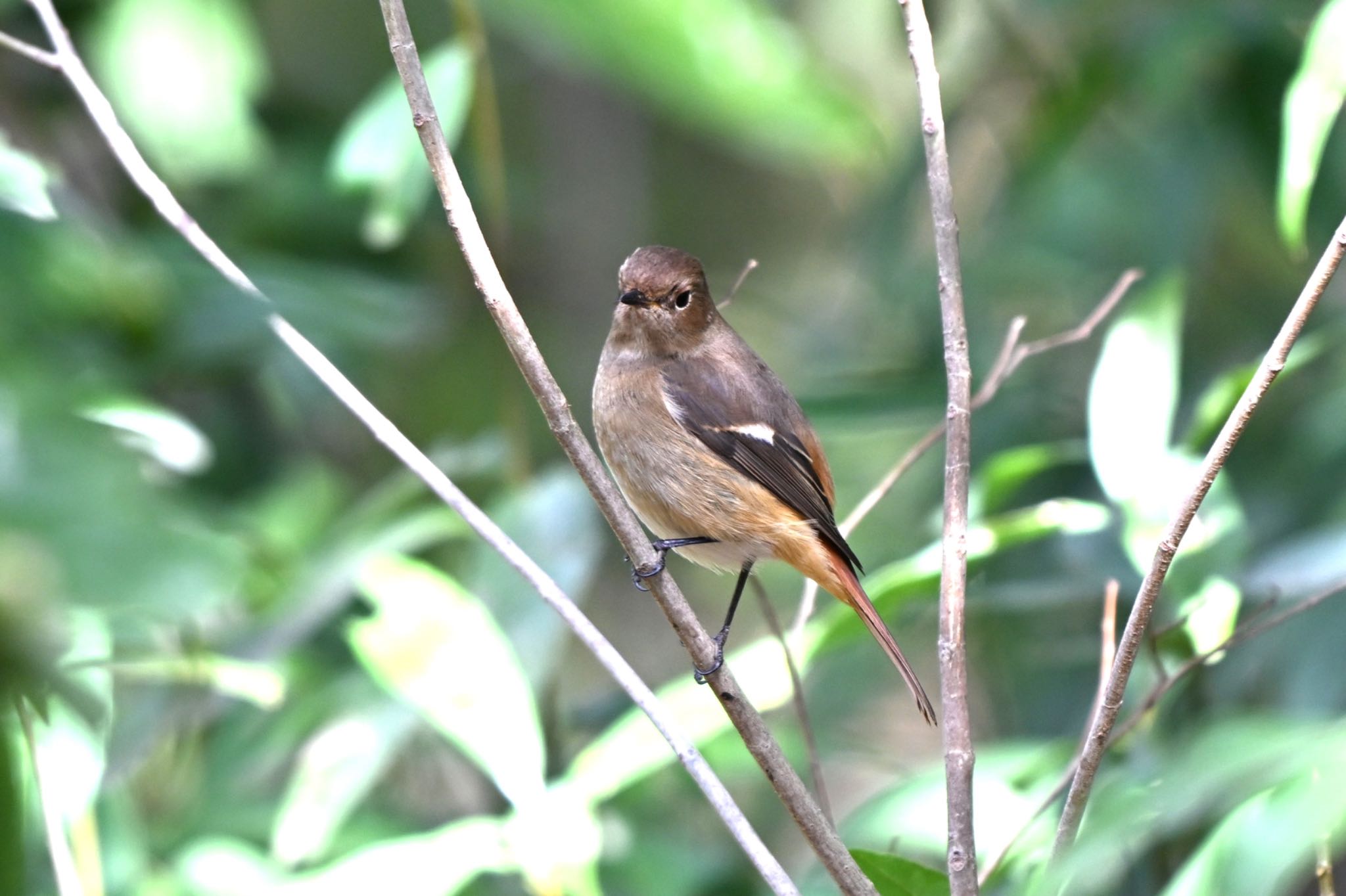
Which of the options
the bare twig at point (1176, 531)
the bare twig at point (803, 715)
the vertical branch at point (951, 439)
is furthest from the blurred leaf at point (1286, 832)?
the bare twig at point (803, 715)

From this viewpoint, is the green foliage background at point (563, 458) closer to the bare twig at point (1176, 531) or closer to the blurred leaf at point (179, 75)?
the blurred leaf at point (179, 75)

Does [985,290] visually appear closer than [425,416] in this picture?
Yes

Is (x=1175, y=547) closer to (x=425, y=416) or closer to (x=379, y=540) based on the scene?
(x=379, y=540)

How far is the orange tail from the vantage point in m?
2.35

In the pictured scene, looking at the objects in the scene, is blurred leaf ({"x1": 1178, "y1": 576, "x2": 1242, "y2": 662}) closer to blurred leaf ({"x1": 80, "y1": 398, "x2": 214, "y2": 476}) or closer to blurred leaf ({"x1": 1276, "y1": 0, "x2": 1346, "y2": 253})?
blurred leaf ({"x1": 1276, "y1": 0, "x2": 1346, "y2": 253})

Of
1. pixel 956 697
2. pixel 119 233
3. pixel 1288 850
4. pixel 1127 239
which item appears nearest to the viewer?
pixel 1288 850

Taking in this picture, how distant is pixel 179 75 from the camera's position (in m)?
3.93

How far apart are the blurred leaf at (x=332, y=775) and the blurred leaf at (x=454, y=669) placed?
265mm

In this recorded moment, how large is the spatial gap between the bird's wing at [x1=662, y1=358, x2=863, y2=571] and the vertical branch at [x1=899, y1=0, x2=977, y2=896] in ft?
3.84

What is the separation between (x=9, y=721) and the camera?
803 mm

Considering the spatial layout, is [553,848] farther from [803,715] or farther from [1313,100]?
[1313,100]

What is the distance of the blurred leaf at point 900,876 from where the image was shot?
5.54 feet

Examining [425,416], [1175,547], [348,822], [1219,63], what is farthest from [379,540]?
[1219,63]

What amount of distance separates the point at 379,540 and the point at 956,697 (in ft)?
5.83
